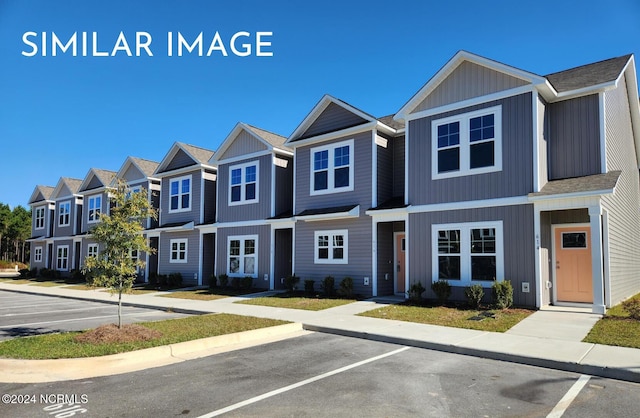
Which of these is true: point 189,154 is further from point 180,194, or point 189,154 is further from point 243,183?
point 243,183

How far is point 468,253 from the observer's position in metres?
14.5

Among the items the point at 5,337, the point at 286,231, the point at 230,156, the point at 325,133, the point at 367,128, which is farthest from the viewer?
the point at 230,156

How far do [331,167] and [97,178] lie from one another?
71.4 ft

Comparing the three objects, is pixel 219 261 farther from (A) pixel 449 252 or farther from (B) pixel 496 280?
(B) pixel 496 280

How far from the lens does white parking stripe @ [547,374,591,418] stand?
5449 millimetres

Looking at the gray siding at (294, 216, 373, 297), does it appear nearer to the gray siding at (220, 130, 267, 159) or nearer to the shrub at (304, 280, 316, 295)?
the shrub at (304, 280, 316, 295)

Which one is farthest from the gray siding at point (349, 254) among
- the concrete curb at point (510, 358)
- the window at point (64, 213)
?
the window at point (64, 213)

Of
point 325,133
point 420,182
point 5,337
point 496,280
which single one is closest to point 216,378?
point 5,337

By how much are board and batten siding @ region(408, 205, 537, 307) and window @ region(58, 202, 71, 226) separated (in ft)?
102

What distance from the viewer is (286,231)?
71.1ft

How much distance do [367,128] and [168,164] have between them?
47.2ft

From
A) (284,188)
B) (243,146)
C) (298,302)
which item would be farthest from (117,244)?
(243,146)

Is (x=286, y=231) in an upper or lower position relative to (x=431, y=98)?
lower

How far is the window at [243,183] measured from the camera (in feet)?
72.9
